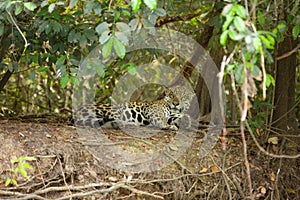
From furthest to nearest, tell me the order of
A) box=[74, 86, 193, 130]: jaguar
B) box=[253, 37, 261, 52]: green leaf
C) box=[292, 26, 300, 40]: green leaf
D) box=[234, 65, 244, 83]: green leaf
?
box=[74, 86, 193, 130]: jaguar
box=[292, 26, 300, 40]: green leaf
box=[234, 65, 244, 83]: green leaf
box=[253, 37, 261, 52]: green leaf

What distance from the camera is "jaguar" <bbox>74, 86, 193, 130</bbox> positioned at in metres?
6.23

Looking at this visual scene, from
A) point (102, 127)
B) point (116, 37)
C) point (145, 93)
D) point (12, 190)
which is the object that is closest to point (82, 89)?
point (145, 93)

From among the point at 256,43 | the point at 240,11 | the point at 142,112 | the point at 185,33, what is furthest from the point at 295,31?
the point at 185,33

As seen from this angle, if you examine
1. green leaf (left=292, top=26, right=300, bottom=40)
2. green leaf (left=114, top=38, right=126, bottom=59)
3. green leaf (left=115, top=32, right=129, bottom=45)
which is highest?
green leaf (left=292, top=26, right=300, bottom=40)

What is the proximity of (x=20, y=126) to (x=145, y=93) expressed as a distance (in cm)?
455

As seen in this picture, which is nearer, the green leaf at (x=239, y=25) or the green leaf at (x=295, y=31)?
the green leaf at (x=239, y=25)

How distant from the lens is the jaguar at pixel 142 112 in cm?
623

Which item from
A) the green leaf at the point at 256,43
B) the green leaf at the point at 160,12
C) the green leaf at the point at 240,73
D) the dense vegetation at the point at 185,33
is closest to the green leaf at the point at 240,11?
the dense vegetation at the point at 185,33

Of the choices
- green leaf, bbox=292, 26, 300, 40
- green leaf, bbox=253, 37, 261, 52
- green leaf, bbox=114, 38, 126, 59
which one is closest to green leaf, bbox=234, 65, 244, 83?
green leaf, bbox=253, 37, 261, 52

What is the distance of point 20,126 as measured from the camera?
565 cm

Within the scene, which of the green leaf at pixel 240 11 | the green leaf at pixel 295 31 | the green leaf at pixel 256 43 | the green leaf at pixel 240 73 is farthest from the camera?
the green leaf at pixel 295 31

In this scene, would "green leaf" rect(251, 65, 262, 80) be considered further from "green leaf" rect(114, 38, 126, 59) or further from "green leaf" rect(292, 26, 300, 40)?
"green leaf" rect(292, 26, 300, 40)

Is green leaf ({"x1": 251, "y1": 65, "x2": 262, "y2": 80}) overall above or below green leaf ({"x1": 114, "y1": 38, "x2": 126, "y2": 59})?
below

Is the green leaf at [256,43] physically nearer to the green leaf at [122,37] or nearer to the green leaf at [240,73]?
the green leaf at [240,73]
